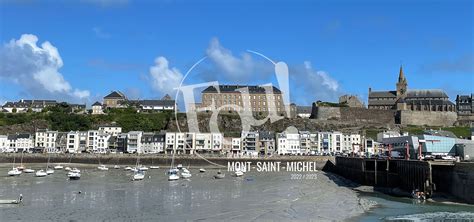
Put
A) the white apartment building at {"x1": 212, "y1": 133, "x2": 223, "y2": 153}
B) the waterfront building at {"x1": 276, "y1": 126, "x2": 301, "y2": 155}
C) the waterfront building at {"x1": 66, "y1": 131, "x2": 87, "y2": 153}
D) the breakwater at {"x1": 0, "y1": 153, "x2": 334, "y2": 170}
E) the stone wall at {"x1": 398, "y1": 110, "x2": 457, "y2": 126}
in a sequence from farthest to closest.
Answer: the stone wall at {"x1": 398, "y1": 110, "x2": 457, "y2": 126}, the waterfront building at {"x1": 66, "y1": 131, "x2": 87, "y2": 153}, the white apartment building at {"x1": 212, "y1": 133, "x2": 223, "y2": 153}, the waterfront building at {"x1": 276, "y1": 126, "x2": 301, "y2": 155}, the breakwater at {"x1": 0, "y1": 153, "x2": 334, "y2": 170}

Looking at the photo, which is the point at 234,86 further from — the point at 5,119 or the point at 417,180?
the point at 417,180

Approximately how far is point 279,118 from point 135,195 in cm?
7976

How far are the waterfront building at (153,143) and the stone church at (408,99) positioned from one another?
57073 mm

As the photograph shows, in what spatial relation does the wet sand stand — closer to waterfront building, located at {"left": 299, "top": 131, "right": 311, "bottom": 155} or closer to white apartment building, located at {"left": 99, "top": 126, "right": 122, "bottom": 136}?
waterfront building, located at {"left": 299, "top": 131, "right": 311, "bottom": 155}

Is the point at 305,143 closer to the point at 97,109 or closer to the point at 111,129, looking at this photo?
the point at 111,129

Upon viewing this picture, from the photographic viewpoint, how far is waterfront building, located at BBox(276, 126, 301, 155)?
96569mm

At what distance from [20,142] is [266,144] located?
50041 mm

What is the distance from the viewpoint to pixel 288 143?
9812cm

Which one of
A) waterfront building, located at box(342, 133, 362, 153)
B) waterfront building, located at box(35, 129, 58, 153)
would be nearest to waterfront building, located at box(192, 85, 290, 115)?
waterfront building, located at box(342, 133, 362, 153)

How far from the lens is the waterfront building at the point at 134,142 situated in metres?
97.6

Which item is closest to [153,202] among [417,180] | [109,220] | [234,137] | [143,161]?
[109,220]

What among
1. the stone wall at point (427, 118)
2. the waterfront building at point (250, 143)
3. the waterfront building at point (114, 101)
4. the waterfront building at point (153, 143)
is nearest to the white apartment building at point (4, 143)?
the waterfront building at point (153, 143)

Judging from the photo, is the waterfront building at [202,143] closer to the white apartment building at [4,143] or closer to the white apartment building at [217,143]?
the white apartment building at [217,143]

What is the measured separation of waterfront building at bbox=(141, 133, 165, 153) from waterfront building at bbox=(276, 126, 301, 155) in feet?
75.4
